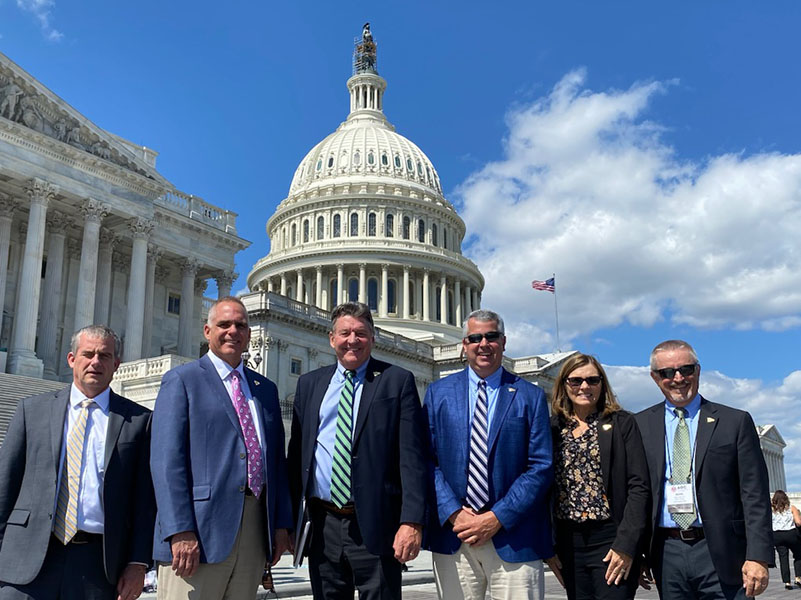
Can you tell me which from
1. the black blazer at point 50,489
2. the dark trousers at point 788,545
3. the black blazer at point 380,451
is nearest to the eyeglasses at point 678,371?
the black blazer at point 380,451

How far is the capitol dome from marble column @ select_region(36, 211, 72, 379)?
40.7m

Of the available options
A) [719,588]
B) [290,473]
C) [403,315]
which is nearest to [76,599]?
[290,473]

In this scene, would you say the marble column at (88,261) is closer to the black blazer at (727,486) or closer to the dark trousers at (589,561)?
the dark trousers at (589,561)

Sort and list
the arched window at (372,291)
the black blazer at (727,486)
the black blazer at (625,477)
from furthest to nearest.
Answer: the arched window at (372,291) < the black blazer at (625,477) < the black blazer at (727,486)

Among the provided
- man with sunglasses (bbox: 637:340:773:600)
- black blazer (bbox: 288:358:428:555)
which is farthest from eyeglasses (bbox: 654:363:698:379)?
black blazer (bbox: 288:358:428:555)

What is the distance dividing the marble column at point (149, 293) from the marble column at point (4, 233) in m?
6.65

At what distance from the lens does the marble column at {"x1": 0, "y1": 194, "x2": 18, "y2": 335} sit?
116 feet

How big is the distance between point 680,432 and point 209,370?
12.9 feet

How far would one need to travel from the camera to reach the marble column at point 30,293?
3334cm

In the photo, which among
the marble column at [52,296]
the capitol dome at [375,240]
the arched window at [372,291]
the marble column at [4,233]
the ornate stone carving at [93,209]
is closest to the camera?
the marble column at [4,233]

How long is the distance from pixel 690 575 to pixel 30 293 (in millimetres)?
32830

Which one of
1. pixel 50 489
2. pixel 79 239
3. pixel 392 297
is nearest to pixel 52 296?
pixel 79 239

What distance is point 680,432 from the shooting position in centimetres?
685

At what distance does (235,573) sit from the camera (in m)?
6.07
